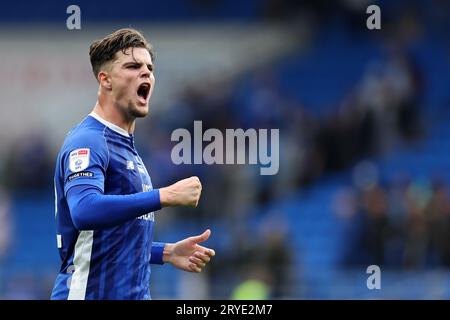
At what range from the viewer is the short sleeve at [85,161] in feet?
17.6

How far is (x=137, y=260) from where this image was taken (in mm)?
5695

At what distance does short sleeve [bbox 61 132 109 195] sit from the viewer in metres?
5.36

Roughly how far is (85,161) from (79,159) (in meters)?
0.03

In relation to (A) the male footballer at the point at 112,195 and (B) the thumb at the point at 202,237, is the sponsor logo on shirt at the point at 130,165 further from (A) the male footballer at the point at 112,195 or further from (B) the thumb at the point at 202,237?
(B) the thumb at the point at 202,237

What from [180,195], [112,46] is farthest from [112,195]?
[112,46]

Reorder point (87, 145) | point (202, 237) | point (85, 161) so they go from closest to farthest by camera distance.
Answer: point (85, 161), point (87, 145), point (202, 237)

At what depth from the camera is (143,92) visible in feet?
19.2

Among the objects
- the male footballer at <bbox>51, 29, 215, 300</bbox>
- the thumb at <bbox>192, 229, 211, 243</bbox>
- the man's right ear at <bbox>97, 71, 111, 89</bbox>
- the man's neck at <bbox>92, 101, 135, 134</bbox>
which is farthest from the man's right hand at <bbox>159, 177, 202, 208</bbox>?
the man's right ear at <bbox>97, 71, 111, 89</bbox>

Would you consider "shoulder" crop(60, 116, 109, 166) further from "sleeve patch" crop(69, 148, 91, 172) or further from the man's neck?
the man's neck

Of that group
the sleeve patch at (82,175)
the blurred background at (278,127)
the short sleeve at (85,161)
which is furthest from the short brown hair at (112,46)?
the blurred background at (278,127)

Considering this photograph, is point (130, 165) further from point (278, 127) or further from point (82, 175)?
point (278, 127)

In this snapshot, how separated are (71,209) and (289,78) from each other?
14241mm

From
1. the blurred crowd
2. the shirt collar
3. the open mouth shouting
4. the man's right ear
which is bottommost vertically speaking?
the blurred crowd

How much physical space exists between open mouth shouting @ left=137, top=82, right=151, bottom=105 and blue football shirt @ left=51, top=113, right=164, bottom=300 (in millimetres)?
242
